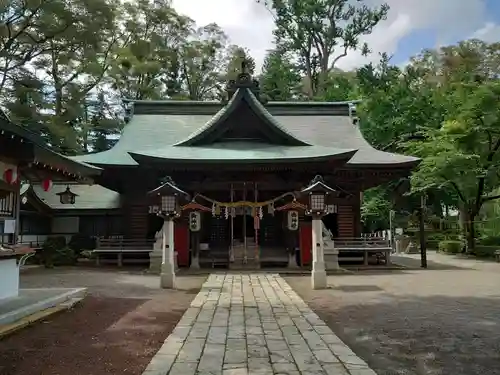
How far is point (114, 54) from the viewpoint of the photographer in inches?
1347

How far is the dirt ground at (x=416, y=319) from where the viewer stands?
5445 millimetres

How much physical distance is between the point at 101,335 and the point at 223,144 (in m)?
13.7

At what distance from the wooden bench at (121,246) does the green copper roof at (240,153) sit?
12.6ft

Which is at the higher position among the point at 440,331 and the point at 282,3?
the point at 282,3

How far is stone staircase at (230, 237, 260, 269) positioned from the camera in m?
18.0

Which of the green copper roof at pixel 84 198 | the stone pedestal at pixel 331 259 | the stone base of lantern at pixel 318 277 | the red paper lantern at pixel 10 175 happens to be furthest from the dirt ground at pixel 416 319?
the green copper roof at pixel 84 198

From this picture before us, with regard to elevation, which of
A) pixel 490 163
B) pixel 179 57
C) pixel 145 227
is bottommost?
pixel 145 227

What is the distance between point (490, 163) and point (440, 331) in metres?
18.4

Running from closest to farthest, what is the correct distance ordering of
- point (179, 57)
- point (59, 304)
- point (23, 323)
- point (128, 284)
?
point (23, 323) < point (59, 304) < point (128, 284) < point (179, 57)

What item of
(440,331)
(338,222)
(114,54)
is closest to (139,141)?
(338,222)

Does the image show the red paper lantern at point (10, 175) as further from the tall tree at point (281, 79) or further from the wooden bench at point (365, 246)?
the tall tree at point (281, 79)

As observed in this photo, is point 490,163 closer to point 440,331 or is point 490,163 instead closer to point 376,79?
point 376,79

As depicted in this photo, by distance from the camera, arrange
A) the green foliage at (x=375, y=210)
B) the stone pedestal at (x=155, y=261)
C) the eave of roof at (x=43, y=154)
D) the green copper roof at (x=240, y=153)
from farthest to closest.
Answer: the green foliage at (x=375, y=210), the stone pedestal at (x=155, y=261), the green copper roof at (x=240, y=153), the eave of roof at (x=43, y=154)

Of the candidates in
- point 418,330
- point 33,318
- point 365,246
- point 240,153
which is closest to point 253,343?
point 418,330
